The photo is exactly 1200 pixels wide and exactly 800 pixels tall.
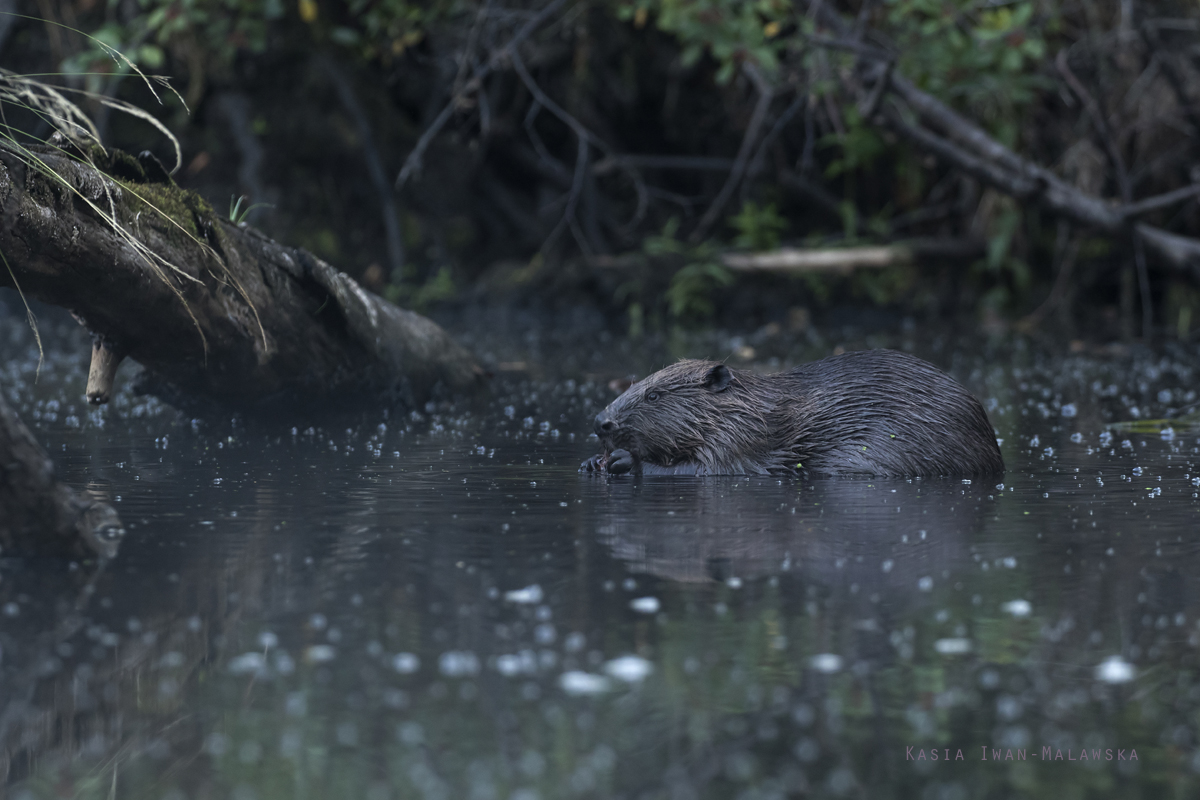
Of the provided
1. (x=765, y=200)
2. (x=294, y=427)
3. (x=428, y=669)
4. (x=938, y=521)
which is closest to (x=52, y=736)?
(x=428, y=669)

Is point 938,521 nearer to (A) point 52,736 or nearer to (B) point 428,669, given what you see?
(B) point 428,669

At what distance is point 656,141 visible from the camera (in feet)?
70.9

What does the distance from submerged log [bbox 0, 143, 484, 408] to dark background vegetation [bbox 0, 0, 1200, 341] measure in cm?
407

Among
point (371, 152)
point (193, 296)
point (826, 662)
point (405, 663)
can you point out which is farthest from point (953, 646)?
point (371, 152)

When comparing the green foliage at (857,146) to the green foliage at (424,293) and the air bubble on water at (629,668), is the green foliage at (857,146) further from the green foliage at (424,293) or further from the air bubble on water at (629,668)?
the air bubble on water at (629,668)

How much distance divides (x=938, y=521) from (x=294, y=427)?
4.95 m

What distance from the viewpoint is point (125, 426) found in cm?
877

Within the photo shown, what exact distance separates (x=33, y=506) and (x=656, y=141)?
708 inches

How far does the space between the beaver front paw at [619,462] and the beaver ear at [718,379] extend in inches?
28.6

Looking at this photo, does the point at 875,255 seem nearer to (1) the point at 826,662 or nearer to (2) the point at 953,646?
(2) the point at 953,646

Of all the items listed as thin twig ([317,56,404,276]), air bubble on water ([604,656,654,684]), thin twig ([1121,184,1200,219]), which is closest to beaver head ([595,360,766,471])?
air bubble on water ([604,656,654,684])

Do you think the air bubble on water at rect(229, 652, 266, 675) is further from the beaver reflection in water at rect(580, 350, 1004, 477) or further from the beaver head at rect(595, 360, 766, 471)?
the beaver head at rect(595, 360, 766, 471)

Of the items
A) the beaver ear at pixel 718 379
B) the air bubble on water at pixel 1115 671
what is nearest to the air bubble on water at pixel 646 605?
the air bubble on water at pixel 1115 671

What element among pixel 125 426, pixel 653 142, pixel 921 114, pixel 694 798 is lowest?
pixel 694 798
